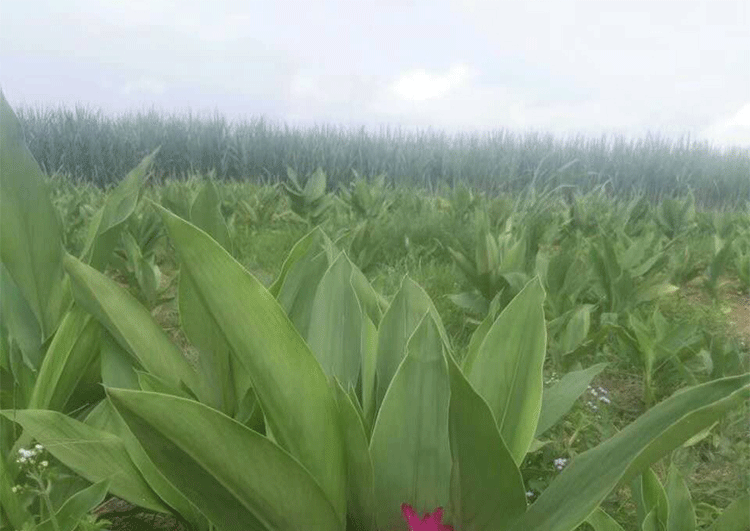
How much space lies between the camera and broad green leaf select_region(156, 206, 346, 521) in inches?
41.1

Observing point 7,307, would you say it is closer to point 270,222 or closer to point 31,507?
point 31,507

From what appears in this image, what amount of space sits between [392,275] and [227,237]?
149cm

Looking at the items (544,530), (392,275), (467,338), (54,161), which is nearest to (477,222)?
(392,275)

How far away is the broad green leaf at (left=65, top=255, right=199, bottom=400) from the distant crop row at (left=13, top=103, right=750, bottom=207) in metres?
9.59

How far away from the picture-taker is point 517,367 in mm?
1239

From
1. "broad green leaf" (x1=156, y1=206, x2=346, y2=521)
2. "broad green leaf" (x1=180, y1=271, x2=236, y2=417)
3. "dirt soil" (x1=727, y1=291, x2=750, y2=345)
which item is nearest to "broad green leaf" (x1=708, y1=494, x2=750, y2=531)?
"broad green leaf" (x1=156, y1=206, x2=346, y2=521)

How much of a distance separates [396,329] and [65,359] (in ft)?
2.09

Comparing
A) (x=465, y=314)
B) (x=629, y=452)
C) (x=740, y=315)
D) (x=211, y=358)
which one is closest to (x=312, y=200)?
(x=465, y=314)

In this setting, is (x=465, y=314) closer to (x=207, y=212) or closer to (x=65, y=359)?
(x=207, y=212)

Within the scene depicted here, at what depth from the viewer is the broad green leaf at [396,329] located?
1.33 m

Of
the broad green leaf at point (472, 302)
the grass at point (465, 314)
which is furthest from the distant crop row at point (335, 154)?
the broad green leaf at point (472, 302)

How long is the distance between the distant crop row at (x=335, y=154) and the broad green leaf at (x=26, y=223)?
9.41 meters

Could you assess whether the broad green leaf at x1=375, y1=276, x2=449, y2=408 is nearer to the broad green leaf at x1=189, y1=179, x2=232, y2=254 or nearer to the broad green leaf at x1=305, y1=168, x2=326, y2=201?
the broad green leaf at x1=189, y1=179, x2=232, y2=254

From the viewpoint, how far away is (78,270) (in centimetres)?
132
